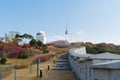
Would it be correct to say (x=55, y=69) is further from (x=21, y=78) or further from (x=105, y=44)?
(x=105, y=44)

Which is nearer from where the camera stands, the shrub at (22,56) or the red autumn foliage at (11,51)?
the shrub at (22,56)

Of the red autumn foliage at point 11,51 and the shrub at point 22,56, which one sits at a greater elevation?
the red autumn foliage at point 11,51

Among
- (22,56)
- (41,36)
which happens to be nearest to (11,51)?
(22,56)

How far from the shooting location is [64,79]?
24.5 meters

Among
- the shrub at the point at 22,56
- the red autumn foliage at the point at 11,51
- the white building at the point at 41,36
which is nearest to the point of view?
the shrub at the point at 22,56

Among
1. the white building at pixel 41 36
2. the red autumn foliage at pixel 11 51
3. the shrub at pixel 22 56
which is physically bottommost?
the shrub at pixel 22 56

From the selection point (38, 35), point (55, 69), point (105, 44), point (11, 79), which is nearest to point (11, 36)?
point (38, 35)

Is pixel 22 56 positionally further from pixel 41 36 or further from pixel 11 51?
pixel 41 36

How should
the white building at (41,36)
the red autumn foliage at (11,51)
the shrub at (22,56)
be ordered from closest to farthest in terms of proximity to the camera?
the shrub at (22,56)
the red autumn foliage at (11,51)
the white building at (41,36)

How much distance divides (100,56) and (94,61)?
549 millimetres

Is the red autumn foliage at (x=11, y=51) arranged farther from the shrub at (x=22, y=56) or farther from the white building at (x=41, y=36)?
the white building at (x=41, y=36)

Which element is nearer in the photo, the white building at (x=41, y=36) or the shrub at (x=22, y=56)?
the shrub at (x=22, y=56)

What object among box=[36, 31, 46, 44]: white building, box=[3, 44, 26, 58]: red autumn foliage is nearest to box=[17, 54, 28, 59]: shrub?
box=[3, 44, 26, 58]: red autumn foliage

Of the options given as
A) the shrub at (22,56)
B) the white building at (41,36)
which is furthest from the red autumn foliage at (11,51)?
the white building at (41,36)
